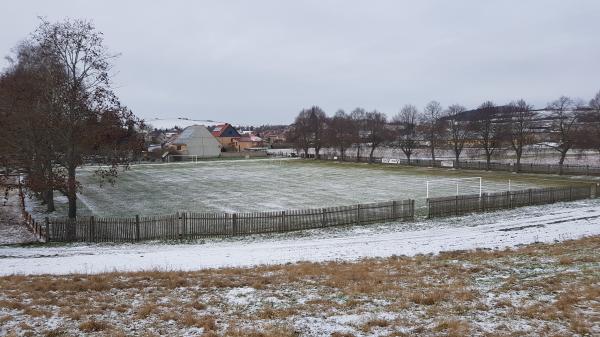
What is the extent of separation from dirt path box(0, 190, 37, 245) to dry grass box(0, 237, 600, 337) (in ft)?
33.6

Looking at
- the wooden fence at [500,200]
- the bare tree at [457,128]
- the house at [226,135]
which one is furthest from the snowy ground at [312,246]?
the house at [226,135]

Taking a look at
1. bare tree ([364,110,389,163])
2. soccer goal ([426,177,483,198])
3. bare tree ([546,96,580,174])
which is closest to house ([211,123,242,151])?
bare tree ([364,110,389,163])

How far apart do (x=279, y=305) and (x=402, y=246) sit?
989 cm

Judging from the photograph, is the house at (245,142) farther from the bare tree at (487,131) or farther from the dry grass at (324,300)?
the dry grass at (324,300)

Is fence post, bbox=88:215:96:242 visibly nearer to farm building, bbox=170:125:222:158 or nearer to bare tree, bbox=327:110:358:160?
bare tree, bbox=327:110:358:160

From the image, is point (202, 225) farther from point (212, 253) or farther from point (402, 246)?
point (402, 246)

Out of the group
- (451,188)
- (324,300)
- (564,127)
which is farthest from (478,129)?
(324,300)

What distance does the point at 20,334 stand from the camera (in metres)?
8.00

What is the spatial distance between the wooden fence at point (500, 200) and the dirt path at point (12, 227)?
21.2 m

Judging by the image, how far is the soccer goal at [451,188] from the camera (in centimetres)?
3778

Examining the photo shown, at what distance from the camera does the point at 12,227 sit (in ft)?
80.9

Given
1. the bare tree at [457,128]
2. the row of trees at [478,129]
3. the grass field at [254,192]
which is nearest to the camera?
the grass field at [254,192]

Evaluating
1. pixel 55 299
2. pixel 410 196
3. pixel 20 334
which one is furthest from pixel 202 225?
pixel 410 196

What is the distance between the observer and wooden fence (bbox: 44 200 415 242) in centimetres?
2094
